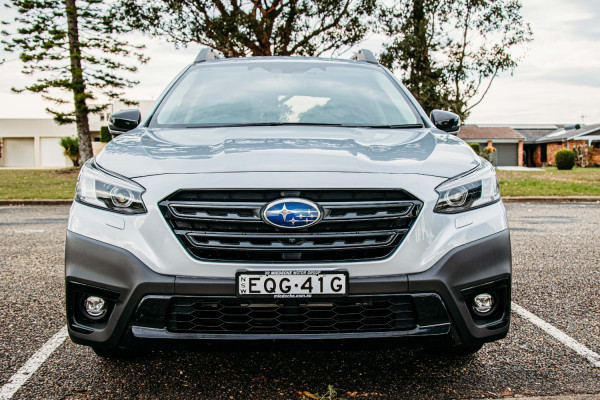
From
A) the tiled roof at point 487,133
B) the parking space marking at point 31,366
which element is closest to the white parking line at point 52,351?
the parking space marking at point 31,366

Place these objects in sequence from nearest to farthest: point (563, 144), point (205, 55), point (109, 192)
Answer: point (109, 192)
point (205, 55)
point (563, 144)

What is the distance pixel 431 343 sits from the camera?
2252 mm

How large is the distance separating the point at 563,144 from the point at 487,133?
22.6 feet

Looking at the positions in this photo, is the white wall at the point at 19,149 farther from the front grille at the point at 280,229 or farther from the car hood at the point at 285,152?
A: the front grille at the point at 280,229

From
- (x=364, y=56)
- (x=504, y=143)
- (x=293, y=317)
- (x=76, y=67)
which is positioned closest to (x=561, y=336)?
(x=293, y=317)

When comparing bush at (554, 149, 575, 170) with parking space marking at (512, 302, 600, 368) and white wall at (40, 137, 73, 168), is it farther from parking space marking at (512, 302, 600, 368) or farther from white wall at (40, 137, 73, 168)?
white wall at (40, 137, 73, 168)

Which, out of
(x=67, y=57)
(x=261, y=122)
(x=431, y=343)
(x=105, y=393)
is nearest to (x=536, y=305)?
(x=431, y=343)

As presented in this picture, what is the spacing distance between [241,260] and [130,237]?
0.44 m

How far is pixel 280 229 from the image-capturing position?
7.14 feet

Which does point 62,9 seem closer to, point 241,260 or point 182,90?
point 182,90

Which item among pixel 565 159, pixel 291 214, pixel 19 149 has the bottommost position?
pixel 291 214

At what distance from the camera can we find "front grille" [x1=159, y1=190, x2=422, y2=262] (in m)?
2.18

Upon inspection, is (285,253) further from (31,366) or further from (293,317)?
(31,366)

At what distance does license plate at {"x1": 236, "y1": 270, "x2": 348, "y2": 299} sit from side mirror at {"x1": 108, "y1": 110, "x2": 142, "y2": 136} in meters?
1.68
